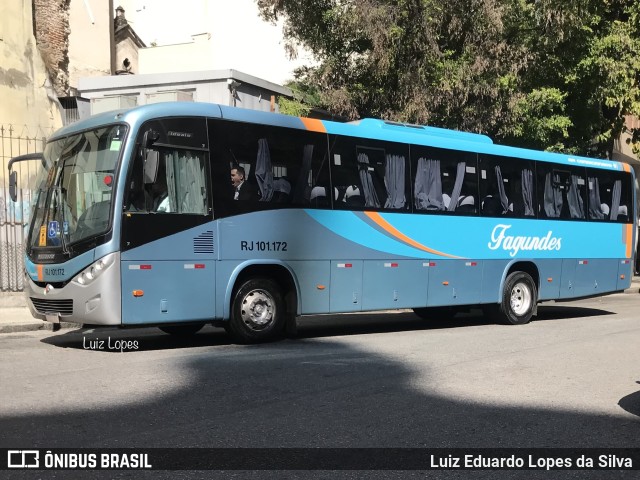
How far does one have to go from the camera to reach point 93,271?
9.34m

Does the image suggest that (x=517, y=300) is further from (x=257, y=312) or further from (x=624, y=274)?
(x=257, y=312)

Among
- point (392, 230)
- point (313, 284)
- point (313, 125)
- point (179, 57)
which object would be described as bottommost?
point (313, 284)

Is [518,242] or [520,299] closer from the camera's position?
[518,242]

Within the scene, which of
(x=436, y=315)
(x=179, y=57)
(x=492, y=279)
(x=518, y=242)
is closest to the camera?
(x=492, y=279)

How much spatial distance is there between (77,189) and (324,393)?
4.74 m

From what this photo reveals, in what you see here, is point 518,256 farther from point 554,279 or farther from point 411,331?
point 411,331

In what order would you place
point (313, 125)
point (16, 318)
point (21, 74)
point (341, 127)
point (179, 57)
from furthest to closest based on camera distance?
1. point (179, 57)
2. point (21, 74)
3. point (16, 318)
4. point (341, 127)
5. point (313, 125)

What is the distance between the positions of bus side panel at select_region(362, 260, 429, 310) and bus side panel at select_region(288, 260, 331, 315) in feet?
2.63

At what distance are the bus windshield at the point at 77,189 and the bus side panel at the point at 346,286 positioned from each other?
368 cm

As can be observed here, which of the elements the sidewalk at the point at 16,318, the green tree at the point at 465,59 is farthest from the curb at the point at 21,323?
the green tree at the point at 465,59

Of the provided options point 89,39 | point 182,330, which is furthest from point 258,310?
point 89,39

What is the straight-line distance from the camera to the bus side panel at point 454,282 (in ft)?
43.1

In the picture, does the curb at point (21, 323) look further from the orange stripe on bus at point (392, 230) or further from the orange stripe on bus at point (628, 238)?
the orange stripe on bus at point (628, 238)

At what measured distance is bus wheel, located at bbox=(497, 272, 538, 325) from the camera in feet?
47.4
